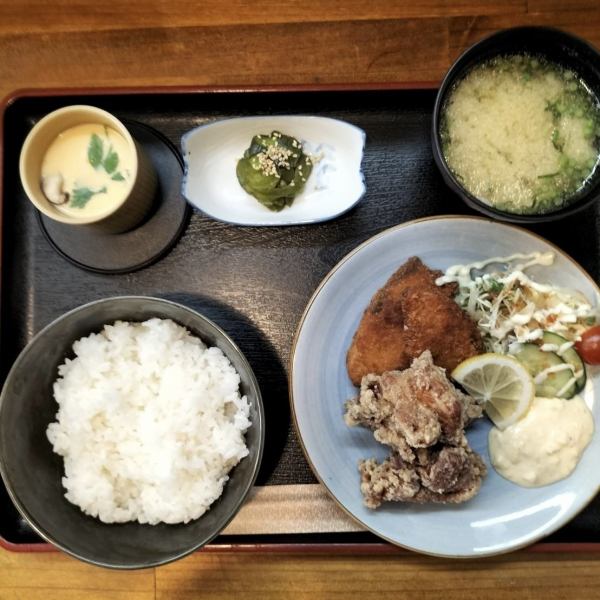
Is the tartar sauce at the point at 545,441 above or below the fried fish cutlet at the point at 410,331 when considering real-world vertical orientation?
below

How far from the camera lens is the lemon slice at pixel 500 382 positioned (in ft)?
6.50

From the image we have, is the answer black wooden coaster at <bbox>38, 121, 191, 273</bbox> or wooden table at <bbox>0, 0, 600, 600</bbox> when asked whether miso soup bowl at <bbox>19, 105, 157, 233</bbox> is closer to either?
black wooden coaster at <bbox>38, 121, 191, 273</bbox>

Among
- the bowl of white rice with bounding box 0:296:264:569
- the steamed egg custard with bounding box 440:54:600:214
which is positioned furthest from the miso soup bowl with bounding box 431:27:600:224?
the bowl of white rice with bounding box 0:296:264:569

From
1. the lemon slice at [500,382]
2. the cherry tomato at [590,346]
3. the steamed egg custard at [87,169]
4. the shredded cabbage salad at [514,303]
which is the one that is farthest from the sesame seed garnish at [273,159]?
the cherry tomato at [590,346]

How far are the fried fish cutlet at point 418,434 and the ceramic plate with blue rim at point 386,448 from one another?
0.08 m

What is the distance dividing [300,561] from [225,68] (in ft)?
5.94

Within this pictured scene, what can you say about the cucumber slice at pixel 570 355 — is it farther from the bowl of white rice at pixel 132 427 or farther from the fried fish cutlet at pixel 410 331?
the bowl of white rice at pixel 132 427

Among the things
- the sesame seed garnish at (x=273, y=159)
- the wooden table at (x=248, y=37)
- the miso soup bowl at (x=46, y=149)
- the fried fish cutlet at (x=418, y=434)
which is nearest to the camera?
the fried fish cutlet at (x=418, y=434)

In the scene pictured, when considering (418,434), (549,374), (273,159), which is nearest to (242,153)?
(273,159)

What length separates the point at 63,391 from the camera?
1.98 m

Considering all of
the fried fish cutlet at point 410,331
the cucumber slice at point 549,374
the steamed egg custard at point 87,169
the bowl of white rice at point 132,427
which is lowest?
the bowl of white rice at point 132,427

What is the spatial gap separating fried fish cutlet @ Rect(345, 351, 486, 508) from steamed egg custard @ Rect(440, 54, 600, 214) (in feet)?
2.04

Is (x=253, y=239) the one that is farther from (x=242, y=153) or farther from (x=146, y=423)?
(x=146, y=423)

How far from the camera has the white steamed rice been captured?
191 centimetres
